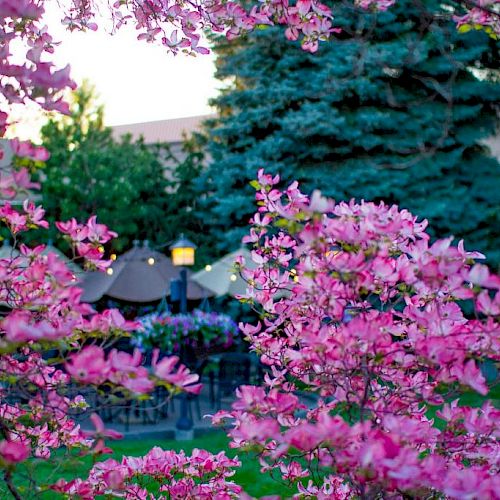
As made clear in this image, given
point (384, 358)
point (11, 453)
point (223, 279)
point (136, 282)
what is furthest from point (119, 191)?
point (11, 453)

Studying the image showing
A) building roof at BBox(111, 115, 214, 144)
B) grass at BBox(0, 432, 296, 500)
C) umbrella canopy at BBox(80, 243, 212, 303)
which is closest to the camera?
grass at BBox(0, 432, 296, 500)

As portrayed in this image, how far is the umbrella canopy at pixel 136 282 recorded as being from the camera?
496 inches

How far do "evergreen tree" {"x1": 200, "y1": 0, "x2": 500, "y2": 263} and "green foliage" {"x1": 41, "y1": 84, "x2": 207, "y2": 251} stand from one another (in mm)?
2189

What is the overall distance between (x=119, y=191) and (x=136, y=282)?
6.18 metres

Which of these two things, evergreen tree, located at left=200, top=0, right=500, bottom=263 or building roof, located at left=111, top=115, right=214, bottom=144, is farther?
building roof, located at left=111, top=115, right=214, bottom=144

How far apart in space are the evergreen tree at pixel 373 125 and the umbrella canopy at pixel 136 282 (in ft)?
10.7

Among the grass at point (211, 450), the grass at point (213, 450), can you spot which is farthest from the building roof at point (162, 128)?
the grass at point (213, 450)

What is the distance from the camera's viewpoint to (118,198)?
60.5ft

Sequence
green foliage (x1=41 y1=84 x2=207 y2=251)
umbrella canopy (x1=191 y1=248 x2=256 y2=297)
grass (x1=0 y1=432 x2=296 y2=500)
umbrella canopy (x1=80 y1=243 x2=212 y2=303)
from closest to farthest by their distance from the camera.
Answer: grass (x1=0 y1=432 x2=296 y2=500)
umbrella canopy (x1=191 y1=248 x2=256 y2=297)
umbrella canopy (x1=80 y1=243 x2=212 y2=303)
green foliage (x1=41 y1=84 x2=207 y2=251)

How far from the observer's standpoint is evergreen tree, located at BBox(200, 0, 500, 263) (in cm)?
1616

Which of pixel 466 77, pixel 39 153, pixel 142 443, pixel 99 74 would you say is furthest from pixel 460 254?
pixel 99 74

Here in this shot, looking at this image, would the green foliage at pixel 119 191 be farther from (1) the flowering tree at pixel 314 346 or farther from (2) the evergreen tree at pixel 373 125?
(1) the flowering tree at pixel 314 346

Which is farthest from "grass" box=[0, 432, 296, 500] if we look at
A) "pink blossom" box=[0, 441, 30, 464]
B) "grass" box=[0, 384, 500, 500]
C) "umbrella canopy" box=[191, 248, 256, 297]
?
"umbrella canopy" box=[191, 248, 256, 297]

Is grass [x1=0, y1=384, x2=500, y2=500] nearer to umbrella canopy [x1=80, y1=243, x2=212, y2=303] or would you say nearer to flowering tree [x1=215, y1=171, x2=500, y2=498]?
flowering tree [x1=215, y1=171, x2=500, y2=498]
